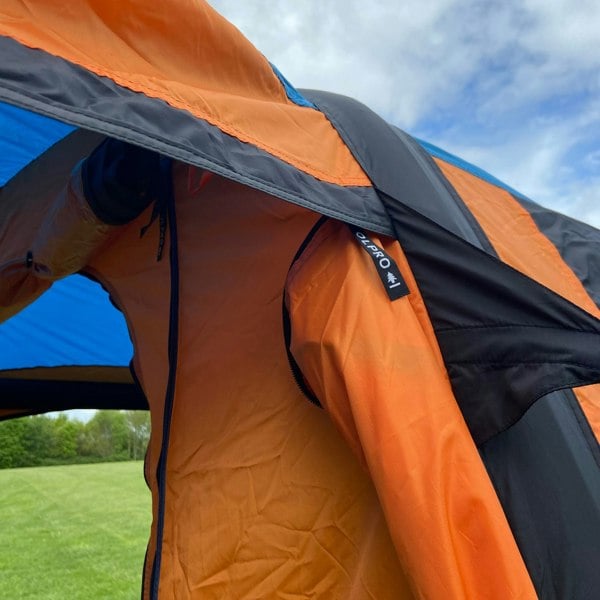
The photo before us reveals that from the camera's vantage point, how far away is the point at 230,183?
1221 mm

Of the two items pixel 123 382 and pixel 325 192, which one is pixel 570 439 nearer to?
pixel 325 192

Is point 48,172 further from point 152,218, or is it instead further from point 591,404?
point 591,404

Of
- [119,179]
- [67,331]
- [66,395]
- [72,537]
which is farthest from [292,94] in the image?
[72,537]

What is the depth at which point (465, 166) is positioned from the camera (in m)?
1.31

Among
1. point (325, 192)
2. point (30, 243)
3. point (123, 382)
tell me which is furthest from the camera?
point (123, 382)

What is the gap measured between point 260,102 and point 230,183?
0.33 metres

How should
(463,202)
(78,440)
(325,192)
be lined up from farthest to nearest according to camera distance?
(78,440) → (463,202) → (325,192)

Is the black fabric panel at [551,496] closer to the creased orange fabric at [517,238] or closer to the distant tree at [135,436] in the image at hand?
the creased orange fabric at [517,238]

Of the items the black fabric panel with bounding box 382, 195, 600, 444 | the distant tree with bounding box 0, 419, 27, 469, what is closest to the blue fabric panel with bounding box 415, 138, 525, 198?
the black fabric panel with bounding box 382, 195, 600, 444

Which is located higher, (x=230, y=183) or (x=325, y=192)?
(x=230, y=183)

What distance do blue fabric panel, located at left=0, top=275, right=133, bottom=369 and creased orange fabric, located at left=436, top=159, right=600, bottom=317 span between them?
1.39 metres

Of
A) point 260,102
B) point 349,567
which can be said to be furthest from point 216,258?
point 349,567

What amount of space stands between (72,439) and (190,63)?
13.6m

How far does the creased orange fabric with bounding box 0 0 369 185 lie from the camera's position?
745 mm
